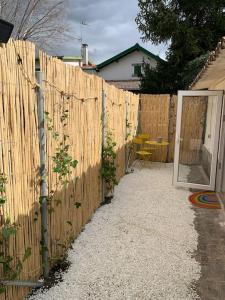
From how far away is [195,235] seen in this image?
3.69m

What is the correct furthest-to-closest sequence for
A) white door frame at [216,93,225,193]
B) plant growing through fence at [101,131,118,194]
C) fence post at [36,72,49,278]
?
white door frame at [216,93,225,193], plant growing through fence at [101,131,118,194], fence post at [36,72,49,278]

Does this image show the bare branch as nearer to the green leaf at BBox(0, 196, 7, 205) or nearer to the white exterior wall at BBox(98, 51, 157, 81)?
the white exterior wall at BBox(98, 51, 157, 81)

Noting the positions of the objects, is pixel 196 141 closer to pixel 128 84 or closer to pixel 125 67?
pixel 128 84

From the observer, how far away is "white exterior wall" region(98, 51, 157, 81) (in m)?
A: 17.8

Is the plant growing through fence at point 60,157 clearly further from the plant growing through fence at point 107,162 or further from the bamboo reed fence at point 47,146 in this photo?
the plant growing through fence at point 107,162

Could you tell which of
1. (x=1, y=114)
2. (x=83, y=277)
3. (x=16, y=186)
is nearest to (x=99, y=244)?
(x=83, y=277)

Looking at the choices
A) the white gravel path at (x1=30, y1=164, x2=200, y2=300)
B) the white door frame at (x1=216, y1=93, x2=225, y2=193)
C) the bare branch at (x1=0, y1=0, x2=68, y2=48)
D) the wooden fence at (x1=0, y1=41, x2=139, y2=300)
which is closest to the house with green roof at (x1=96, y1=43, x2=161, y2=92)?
the bare branch at (x1=0, y1=0, x2=68, y2=48)

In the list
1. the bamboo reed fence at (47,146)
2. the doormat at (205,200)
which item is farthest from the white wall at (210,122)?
the bamboo reed fence at (47,146)

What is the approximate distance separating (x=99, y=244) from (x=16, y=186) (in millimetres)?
1680

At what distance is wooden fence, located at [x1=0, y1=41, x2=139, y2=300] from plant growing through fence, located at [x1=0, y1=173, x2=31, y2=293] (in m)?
0.04

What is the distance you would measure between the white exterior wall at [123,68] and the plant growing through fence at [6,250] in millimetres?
17213

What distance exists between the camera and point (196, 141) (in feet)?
20.5

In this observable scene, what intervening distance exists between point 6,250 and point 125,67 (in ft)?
57.5

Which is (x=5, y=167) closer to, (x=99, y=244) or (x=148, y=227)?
(x=99, y=244)
